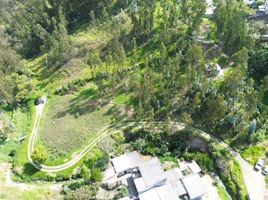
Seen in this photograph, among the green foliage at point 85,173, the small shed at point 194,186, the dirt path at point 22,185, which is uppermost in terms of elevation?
the dirt path at point 22,185

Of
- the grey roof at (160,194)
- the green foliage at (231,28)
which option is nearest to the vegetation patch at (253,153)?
the grey roof at (160,194)

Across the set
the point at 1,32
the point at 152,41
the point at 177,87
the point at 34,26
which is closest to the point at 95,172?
the point at 177,87

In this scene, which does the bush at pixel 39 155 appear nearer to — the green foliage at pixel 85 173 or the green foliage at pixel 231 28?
the green foliage at pixel 85 173

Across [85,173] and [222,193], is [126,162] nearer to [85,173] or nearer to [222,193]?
[85,173]

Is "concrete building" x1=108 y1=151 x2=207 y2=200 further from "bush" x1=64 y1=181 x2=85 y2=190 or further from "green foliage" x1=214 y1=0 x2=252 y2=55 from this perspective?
"green foliage" x1=214 y1=0 x2=252 y2=55

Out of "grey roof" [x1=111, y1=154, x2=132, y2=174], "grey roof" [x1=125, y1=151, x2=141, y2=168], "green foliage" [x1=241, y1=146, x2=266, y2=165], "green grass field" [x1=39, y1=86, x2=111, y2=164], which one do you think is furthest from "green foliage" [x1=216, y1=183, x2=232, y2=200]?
"green grass field" [x1=39, y1=86, x2=111, y2=164]

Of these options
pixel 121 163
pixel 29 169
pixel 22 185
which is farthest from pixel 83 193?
pixel 29 169
